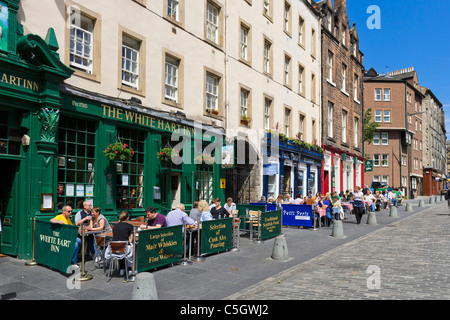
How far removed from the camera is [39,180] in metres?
9.35

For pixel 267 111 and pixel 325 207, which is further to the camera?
pixel 267 111

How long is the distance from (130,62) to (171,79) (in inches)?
84.7

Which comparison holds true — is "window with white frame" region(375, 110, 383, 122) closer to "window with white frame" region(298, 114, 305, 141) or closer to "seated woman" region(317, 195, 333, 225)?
"window with white frame" region(298, 114, 305, 141)

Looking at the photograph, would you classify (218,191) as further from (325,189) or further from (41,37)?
(325,189)

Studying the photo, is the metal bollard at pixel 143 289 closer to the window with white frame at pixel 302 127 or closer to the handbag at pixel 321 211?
the handbag at pixel 321 211

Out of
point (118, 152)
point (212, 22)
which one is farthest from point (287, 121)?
point (118, 152)

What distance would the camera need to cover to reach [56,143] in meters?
9.77

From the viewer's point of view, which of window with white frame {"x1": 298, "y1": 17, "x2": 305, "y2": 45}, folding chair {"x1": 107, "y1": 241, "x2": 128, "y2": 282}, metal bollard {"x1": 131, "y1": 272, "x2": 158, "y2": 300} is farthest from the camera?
window with white frame {"x1": 298, "y1": 17, "x2": 305, "y2": 45}

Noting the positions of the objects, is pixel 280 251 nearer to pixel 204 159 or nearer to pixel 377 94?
pixel 204 159

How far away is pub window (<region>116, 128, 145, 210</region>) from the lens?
12008 mm

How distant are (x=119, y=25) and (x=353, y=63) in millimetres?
27836

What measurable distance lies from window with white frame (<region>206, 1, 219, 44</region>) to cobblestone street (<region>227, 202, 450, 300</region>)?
1045cm

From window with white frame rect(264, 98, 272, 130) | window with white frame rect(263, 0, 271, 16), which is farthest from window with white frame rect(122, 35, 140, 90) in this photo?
window with white frame rect(263, 0, 271, 16)

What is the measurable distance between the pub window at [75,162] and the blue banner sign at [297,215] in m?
9.30
